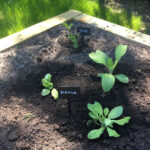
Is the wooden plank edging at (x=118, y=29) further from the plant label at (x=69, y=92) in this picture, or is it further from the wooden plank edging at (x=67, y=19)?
the plant label at (x=69, y=92)

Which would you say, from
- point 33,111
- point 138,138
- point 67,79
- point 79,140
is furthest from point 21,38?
point 138,138

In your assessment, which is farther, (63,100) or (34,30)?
(34,30)

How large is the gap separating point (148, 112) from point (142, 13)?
224 centimetres

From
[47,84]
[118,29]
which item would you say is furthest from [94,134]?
[118,29]

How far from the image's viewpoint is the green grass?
291 cm

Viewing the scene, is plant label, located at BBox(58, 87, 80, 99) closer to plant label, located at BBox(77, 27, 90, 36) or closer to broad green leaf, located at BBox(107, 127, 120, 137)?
broad green leaf, located at BBox(107, 127, 120, 137)

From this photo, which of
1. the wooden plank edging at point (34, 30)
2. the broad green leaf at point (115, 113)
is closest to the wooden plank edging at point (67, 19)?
the wooden plank edging at point (34, 30)

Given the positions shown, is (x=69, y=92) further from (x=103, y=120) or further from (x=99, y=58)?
(x=99, y=58)

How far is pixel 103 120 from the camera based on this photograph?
62.0 inches

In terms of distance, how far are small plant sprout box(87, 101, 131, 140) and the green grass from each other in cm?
159

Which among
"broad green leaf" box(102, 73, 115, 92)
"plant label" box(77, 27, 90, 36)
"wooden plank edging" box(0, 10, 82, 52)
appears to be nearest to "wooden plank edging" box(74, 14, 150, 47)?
"wooden plank edging" box(0, 10, 82, 52)

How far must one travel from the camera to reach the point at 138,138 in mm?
1561

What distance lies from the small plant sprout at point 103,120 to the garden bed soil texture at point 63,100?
2.8 inches

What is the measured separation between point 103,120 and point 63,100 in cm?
40
